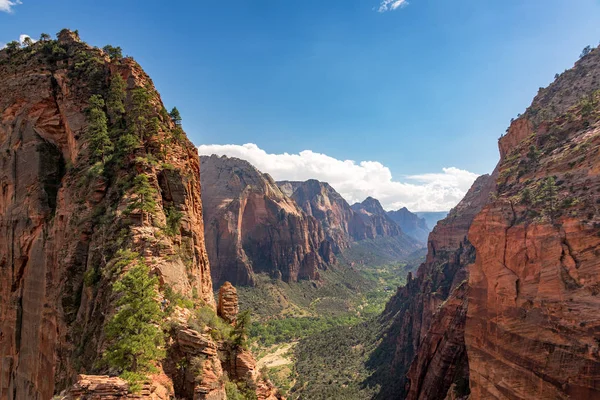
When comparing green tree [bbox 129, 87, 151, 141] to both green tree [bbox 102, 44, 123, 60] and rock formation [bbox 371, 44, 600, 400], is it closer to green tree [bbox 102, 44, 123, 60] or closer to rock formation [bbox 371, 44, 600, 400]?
green tree [bbox 102, 44, 123, 60]

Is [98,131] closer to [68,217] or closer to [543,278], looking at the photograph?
[68,217]

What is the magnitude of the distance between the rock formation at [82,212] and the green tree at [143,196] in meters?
0.09

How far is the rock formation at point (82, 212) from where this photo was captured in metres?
19.6

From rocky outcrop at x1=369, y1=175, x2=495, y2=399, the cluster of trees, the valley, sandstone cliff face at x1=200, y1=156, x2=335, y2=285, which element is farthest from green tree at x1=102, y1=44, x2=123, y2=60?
sandstone cliff face at x1=200, y1=156, x2=335, y2=285

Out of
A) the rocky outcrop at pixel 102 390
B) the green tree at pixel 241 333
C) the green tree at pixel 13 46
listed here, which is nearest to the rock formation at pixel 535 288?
the green tree at pixel 241 333

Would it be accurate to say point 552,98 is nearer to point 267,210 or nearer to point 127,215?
point 127,215

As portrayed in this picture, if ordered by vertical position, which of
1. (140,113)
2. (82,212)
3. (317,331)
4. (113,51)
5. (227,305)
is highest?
(113,51)

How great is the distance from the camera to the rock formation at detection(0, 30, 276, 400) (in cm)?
1956

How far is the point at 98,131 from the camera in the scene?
2772cm

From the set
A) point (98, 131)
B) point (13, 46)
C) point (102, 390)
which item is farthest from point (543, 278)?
point (13, 46)

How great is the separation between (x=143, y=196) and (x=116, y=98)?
1296 centimetres

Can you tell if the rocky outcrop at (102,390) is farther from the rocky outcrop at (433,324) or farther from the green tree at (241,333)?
the rocky outcrop at (433,324)

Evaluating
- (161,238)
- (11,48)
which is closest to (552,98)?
(161,238)

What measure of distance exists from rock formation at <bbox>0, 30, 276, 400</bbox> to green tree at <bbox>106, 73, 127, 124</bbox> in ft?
0.44
